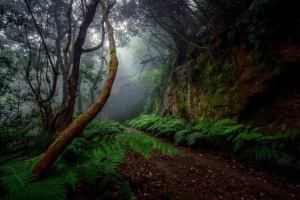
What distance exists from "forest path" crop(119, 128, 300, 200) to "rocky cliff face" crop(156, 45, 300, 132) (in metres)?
2.06

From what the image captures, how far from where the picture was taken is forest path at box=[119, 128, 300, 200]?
264cm

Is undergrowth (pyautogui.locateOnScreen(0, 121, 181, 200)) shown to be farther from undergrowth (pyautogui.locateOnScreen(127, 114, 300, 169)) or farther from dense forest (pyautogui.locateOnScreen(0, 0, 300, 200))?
undergrowth (pyautogui.locateOnScreen(127, 114, 300, 169))

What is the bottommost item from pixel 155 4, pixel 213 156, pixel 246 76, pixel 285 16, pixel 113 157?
pixel 213 156

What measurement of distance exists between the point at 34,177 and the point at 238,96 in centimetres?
617

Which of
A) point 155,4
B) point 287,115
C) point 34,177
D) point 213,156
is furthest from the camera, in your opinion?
point 155,4

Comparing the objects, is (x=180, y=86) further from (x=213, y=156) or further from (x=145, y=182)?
(x=145, y=182)

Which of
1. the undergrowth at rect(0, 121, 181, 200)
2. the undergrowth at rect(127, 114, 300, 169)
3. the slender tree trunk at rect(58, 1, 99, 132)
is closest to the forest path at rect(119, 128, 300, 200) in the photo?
the undergrowth at rect(127, 114, 300, 169)

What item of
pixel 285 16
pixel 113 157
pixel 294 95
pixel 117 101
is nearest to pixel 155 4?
pixel 285 16

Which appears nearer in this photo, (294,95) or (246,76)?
(294,95)

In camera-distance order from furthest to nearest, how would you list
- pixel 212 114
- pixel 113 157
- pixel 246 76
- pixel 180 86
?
1. pixel 180 86
2. pixel 212 114
3. pixel 246 76
4. pixel 113 157

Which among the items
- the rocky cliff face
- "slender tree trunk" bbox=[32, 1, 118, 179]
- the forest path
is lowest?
the forest path

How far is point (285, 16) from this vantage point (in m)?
4.41

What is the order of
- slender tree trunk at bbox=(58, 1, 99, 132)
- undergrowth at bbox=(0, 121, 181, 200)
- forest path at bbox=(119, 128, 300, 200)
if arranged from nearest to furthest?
undergrowth at bbox=(0, 121, 181, 200) < forest path at bbox=(119, 128, 300, 200) < slender tree trunk at bbox=(58, 1, 99, 132)

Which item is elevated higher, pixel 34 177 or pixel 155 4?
pixel 155 4
